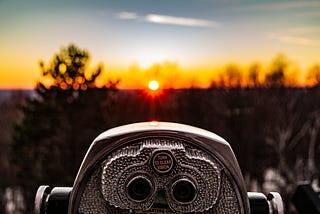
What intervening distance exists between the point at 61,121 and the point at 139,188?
934 centimetres

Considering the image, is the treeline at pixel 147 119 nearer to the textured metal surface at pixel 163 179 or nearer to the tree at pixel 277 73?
the tree at pixel 277 73

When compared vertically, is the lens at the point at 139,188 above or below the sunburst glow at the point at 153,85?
below

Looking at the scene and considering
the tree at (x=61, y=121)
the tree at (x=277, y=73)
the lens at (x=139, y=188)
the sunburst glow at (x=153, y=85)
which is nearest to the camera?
the lens at (x=139, y=188)

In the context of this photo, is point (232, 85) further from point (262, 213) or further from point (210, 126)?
point (262, 213)

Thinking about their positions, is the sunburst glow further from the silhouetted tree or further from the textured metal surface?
the textured metal surface

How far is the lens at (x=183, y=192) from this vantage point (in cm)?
76

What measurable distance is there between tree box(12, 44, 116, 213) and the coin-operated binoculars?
352 inches

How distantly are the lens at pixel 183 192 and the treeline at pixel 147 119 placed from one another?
28.5 ft

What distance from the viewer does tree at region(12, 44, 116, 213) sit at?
9.79 m

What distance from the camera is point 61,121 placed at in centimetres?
994

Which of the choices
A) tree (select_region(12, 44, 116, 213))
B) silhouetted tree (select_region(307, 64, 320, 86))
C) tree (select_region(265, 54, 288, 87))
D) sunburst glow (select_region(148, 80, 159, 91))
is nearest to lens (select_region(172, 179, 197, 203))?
tree (select_region(12, 44, 116, 213))

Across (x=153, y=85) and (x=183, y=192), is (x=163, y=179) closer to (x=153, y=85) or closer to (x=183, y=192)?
(x=183, y=192)

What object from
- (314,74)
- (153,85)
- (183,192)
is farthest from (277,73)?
(183,192)

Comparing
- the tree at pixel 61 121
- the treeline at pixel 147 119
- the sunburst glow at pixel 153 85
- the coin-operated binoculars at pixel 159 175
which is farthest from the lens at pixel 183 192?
the sunburst glow at pixel 153 85
